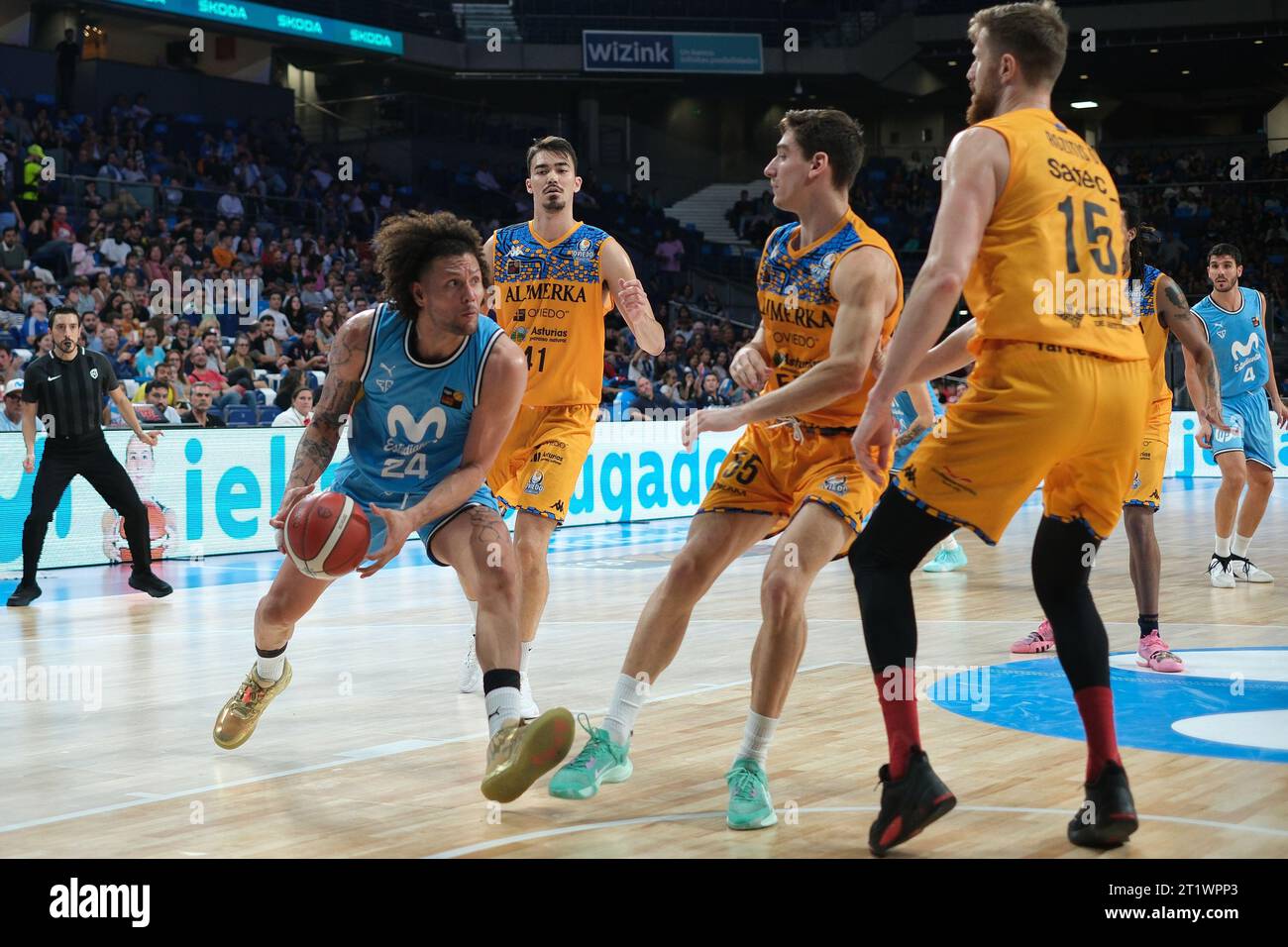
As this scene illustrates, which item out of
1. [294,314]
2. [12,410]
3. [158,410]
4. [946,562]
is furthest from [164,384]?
[946,562]

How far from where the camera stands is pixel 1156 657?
641cm

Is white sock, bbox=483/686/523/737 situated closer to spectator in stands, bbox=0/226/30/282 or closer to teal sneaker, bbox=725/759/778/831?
teal sneaker, bbox=725/759/778/831

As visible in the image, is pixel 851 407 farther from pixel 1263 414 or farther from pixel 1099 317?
pixel 1263 414

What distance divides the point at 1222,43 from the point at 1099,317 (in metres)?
31.4

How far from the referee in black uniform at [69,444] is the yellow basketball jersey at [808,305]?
20.7 ft

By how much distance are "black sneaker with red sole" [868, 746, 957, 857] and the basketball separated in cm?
169

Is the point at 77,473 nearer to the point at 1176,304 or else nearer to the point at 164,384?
the point at 164,384

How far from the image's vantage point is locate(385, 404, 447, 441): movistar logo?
15.2 ft

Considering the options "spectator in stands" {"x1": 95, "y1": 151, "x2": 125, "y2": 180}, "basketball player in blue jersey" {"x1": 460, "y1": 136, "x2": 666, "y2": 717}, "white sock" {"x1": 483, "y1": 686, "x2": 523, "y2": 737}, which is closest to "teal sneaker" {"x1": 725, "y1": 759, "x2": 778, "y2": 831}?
"white sock" {"x1": 483, "y1": 686, "x2": 523, "y2": 737}

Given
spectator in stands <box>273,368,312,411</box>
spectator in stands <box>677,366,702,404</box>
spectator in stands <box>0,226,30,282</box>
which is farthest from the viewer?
spectator in stands <box>677,366,702,404</box>

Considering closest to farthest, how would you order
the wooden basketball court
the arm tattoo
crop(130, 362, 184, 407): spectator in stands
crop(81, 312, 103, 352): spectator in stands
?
the wooden basketball court < the arm tattoo < crop(130, 362, 184, 407): spectator in stands < crop(81, 312, 103, 352): spectator in stands

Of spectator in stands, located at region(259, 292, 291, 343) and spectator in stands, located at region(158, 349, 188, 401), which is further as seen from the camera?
spectator in stands, located at region(259, 292, 291, 343)

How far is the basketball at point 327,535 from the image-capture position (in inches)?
166

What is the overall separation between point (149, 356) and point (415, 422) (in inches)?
446
